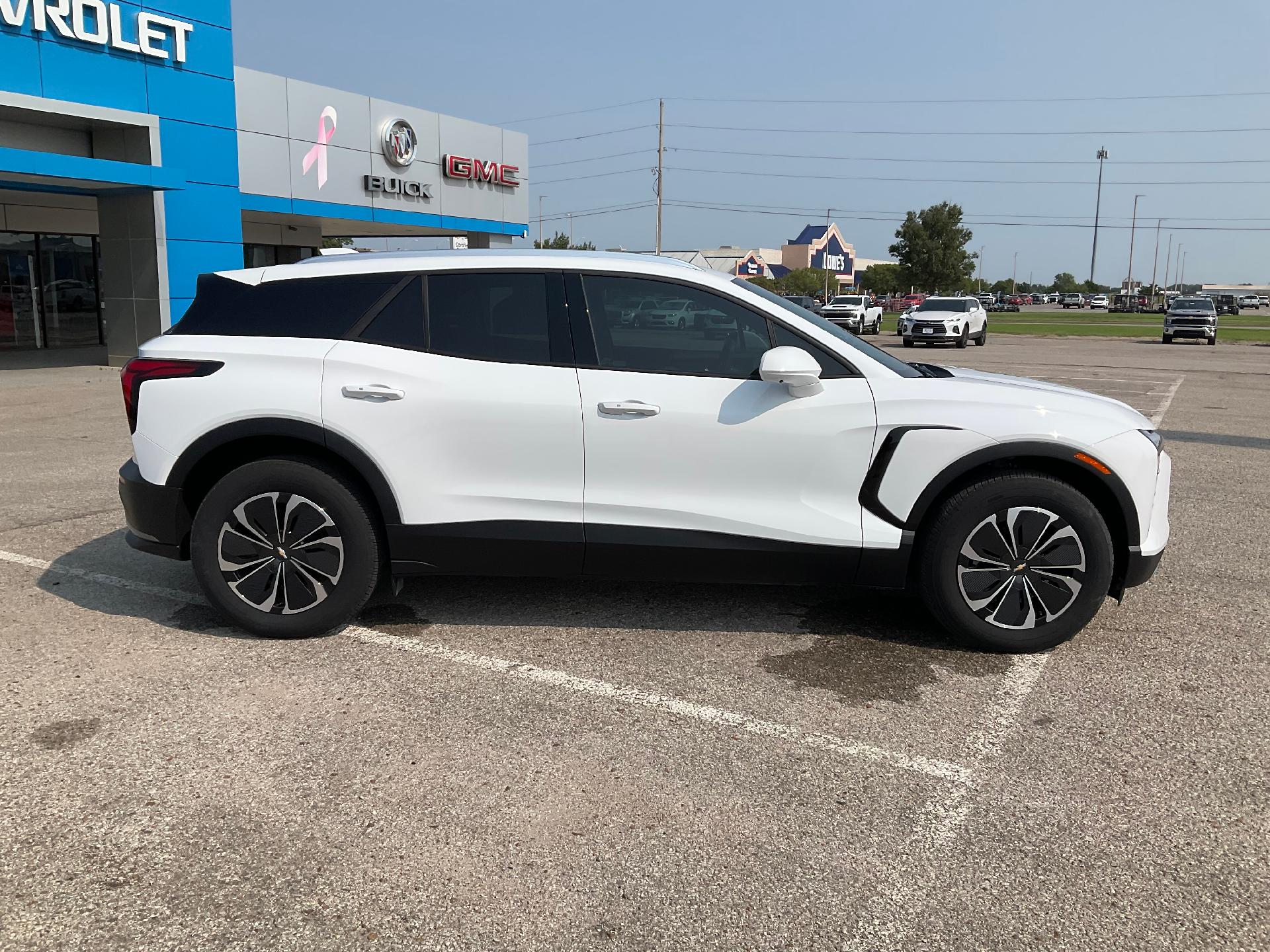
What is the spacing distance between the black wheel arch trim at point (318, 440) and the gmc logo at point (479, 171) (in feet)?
80.6

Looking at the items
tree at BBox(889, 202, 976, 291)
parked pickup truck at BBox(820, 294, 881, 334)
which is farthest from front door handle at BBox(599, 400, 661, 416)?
tree at BBox(889, 202, 976, 291)

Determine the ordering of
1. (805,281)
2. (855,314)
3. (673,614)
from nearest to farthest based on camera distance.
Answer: (673,614) → (855,314) → (805,281)

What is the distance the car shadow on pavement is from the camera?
427cm

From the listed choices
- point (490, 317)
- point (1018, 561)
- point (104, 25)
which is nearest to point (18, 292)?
point (104, 25)

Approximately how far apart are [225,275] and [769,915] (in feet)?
12.2

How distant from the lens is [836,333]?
4508mm

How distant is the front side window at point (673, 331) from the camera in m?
4.31

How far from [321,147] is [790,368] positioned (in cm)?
2229

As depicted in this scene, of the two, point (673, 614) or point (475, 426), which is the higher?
point (475, 426)

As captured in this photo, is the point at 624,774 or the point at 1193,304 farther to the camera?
the point at 1193,304

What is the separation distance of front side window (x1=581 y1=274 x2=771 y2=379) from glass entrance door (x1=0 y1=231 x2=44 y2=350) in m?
22.1

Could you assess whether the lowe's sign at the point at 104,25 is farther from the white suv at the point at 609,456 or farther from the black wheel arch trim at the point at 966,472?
the black wheel arch trim at the point at 966,472

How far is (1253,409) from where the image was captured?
47.6 feet

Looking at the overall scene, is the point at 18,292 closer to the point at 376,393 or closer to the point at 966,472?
the point at 376,393
